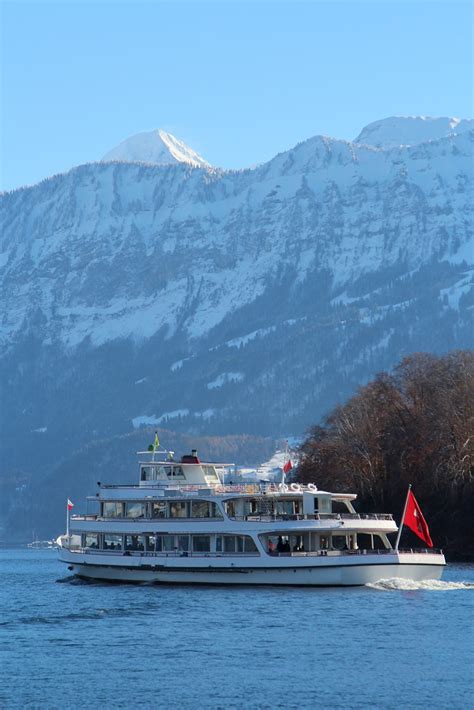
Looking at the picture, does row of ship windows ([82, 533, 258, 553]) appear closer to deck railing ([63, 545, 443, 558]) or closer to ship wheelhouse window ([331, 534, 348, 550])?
deck railing ([63, 545, 443, 558])

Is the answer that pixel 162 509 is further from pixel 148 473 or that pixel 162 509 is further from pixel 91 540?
pixel 91 540

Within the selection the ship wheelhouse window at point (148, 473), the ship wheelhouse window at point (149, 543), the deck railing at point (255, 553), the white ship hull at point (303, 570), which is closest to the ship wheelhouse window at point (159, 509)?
the ship wheelhouse window at point (149, 543)

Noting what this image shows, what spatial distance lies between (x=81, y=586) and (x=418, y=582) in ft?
80.9

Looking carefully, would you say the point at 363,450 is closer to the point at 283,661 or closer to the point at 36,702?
the point at 283,661

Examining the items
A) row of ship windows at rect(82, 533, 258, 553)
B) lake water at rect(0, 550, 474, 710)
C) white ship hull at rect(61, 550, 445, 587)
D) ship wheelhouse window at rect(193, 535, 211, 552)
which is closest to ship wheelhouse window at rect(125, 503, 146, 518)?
row of ship windows at rect(82, 533, 258, 553)

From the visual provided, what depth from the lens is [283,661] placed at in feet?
252

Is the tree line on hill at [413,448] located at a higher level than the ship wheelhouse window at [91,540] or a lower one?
higher

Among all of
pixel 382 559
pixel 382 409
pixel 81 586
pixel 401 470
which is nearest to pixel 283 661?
pixel 382 559

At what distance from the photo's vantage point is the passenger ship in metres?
107

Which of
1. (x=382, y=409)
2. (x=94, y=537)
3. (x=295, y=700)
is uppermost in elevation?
(x=382, y=409)

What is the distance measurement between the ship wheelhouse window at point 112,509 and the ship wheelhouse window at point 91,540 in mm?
1652

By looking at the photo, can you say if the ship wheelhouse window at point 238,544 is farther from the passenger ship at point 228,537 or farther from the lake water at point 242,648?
the lake water at point 242,648

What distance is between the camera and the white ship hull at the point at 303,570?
10619cm

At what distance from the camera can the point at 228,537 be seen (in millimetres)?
110938
